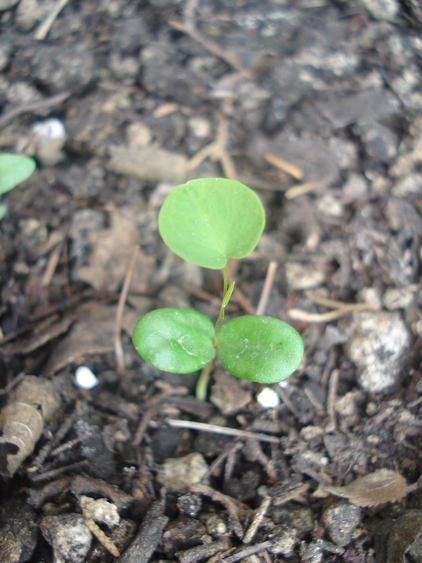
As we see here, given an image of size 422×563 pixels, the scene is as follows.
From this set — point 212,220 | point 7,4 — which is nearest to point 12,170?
point 7,4

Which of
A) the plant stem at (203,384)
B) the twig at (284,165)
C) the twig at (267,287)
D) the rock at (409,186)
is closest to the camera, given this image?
the plant stem at (203,384)

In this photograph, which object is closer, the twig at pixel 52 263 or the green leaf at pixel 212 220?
the green leaf at pixel 212 220

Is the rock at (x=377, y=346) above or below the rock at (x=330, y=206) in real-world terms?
below

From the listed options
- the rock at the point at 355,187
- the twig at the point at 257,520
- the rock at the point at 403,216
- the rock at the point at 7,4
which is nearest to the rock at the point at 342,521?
the twig at the point at 257,520

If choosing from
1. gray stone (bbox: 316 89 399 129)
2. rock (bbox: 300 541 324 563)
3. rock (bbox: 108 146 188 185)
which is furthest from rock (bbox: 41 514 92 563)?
gray stone (bbox: 316 89 399 129)

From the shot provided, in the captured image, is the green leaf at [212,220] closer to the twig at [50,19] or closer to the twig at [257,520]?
the twig at [257,520]

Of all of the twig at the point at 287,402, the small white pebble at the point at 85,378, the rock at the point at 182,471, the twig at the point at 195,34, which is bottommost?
the rock at the point at 182,471

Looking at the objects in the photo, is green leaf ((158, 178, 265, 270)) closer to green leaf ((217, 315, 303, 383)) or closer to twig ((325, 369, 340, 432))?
green leaf ((217, 315, 303, 383))

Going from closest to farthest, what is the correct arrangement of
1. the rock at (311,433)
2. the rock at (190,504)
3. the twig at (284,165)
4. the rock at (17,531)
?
the rock at (17,531) → the rock at (190,504) → the rock at (311,433) → the twig at (284,165)
